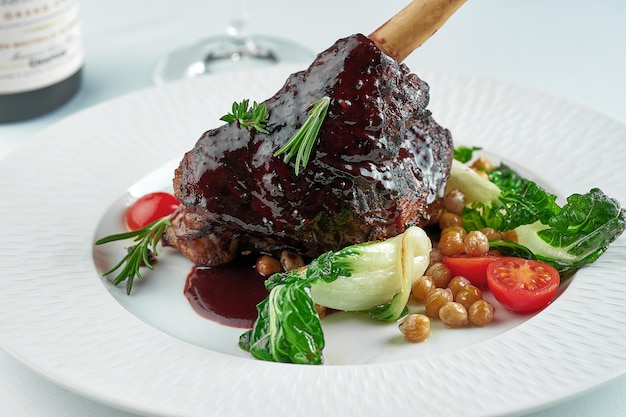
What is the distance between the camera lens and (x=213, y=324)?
4.86m

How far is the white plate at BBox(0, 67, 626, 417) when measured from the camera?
3.97m

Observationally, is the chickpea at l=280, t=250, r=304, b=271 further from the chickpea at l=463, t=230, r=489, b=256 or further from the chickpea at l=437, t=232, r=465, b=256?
the chickpea at l=463, t=230, r=489, b=256

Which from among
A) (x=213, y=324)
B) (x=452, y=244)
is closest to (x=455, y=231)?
(x=452, y=244)

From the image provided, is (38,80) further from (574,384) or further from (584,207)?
(574,384)

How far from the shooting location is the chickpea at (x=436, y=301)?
15.7ft

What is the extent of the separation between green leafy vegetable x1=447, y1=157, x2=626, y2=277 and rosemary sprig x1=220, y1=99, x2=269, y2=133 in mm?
1445

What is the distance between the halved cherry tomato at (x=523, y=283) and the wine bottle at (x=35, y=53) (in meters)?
4.20

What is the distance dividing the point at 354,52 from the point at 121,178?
2156mm

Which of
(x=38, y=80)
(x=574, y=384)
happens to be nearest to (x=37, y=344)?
(x=574, y=384)

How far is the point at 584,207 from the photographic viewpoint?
4.98m

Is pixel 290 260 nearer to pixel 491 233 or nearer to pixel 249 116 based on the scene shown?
pixel 249 116

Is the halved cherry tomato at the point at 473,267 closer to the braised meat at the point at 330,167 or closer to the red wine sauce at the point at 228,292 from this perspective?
the braised meat at the point at 330,167

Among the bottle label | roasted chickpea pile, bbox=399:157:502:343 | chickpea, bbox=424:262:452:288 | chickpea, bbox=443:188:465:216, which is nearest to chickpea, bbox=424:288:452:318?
roasted chickpea pile, bbox=399:157:502:343

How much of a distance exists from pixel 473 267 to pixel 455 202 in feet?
2.01
